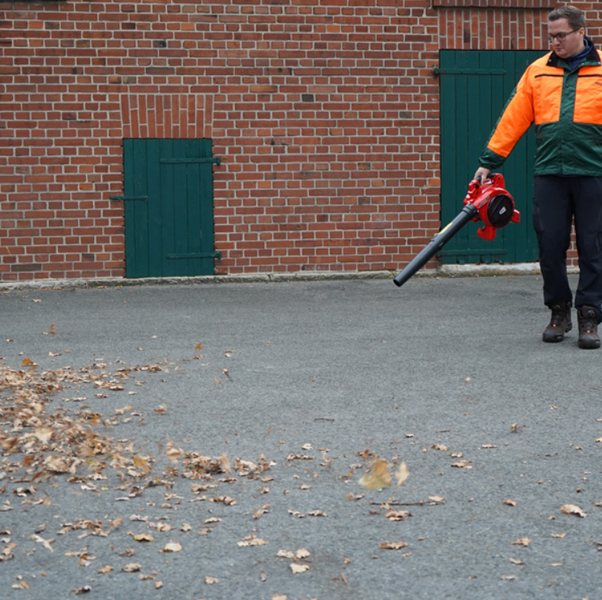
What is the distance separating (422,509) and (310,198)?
7.48 metres

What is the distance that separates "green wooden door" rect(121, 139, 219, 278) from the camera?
10.5 m

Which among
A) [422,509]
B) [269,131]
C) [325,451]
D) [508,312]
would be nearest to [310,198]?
[269,131]

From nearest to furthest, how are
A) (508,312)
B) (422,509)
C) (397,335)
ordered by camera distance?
(422,509) → (397,335) → (508,312)

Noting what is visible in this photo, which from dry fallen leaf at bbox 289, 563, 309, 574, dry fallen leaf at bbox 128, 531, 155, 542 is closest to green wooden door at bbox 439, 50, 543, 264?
dry fallen leaf at bbox 128, 531, 155, 542

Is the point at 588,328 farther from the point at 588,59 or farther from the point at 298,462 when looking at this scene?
the point at 298,462

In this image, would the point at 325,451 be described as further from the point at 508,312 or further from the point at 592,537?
the point at 508,312

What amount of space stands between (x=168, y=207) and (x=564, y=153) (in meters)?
5.09

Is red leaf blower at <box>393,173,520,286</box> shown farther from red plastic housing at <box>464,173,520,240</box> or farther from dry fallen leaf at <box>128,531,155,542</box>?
dry fallen leaf at <box>128,531,155,542</box>

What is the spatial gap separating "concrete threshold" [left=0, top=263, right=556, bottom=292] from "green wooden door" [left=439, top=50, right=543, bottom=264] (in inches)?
4.5

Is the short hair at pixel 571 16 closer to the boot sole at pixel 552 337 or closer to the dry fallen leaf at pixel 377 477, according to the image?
the boot sole at pixel 552 337

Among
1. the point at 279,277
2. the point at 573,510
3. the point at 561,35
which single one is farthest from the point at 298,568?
the point at 279,277

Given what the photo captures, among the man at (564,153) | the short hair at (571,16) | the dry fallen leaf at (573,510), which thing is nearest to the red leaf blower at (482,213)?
the man at (564,153)

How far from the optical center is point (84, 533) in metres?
3.39

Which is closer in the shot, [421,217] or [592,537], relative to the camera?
[592,537]
